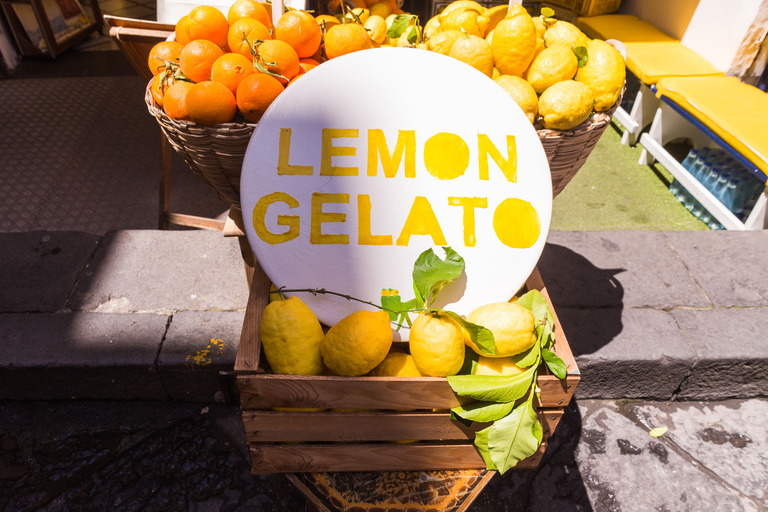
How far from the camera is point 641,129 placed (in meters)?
3.91

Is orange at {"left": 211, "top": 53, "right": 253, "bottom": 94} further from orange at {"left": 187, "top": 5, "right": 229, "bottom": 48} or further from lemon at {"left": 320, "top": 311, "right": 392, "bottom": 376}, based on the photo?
lemon at {"left": 320, "top": 311, "right": 392, "bottom": 376}

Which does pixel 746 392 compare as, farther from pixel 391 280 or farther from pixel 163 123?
pixel 163 123

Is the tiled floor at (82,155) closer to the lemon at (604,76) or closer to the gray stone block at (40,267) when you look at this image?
the gray stone block at (40,267)

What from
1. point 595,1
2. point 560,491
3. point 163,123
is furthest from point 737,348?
point 595,1

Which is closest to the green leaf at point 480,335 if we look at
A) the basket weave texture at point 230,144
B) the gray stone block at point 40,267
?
the basket weave texture at point 230,144

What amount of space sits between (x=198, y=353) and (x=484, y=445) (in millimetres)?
1371

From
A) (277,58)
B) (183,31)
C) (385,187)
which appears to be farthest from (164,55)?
(385,187)

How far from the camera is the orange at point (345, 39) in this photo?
4.66 feet

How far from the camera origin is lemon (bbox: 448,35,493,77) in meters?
1.39

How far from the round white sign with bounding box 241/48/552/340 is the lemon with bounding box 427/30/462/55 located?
301 mm

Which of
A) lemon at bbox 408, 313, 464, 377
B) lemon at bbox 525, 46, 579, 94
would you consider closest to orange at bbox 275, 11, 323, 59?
lemon at bbox 525, 46, 579, 94

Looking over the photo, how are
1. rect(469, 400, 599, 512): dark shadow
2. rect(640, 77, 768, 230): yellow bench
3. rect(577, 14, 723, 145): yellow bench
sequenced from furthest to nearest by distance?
rect(577, 14, 723, 145): yellow bench
rect(640, 77, 768, 230): yellow bench
rect(469, 400, 599, 512): dark shadow

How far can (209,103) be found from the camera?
123cm

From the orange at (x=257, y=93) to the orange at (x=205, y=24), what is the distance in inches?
11.5
